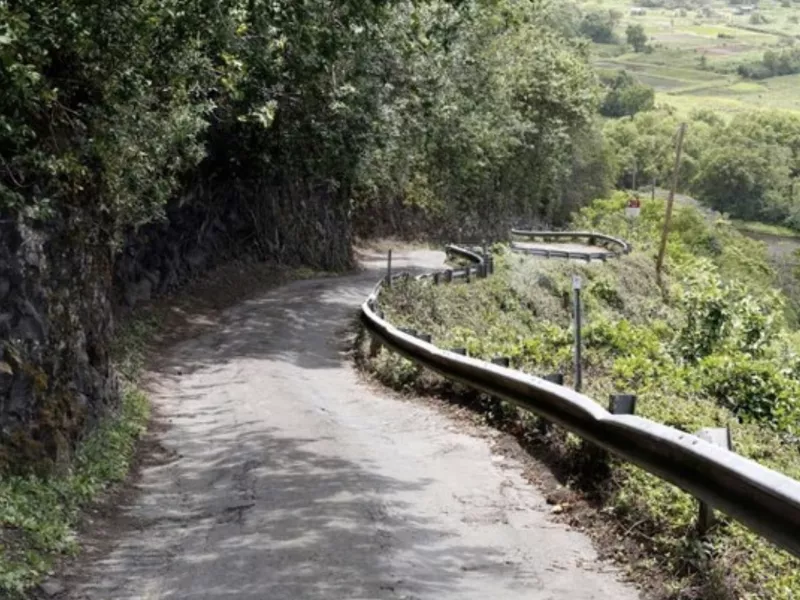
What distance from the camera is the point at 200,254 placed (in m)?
27.7

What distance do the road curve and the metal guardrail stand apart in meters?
0.65

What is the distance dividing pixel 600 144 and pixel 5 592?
76.8m

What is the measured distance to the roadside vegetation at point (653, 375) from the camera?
A: 6195mm

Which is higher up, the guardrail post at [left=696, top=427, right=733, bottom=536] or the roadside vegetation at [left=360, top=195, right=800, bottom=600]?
the guardrail post at [left=696, top=427, right=733, bottom=536]

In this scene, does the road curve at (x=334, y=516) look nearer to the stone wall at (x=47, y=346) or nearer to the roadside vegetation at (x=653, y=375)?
the roadside vegetation at (x=653, y=375)

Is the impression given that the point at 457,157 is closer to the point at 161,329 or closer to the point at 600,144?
the point at 161,329

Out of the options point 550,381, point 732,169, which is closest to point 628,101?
point 732,169

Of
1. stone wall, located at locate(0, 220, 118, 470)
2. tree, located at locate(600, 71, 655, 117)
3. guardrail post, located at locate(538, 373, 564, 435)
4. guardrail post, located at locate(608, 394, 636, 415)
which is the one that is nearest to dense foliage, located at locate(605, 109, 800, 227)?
tree, located at locate(600, 71, 655, 117)

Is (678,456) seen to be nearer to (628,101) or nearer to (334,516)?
(334,516)

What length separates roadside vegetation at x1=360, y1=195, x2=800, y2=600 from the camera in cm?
620

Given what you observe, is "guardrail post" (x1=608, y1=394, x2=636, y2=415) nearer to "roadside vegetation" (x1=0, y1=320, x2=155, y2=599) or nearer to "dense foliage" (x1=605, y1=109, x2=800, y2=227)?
"roadside vegetation" (x1=0, y1=320, x2=155, y2=599)

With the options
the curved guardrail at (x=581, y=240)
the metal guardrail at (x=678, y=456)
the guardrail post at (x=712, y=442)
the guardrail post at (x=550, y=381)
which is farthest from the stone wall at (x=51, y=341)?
the curved guardrail at (x=581, y=240)

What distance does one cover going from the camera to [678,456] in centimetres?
653

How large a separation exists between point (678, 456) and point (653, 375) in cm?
697
